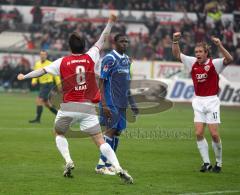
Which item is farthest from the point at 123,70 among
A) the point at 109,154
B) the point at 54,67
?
the point at 109,154

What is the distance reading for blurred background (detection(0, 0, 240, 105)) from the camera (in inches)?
1556

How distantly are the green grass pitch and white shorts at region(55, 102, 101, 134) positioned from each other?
0.91 meters

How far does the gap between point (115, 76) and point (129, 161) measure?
7.45ft

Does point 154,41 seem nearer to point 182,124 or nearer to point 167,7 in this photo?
point 167,7

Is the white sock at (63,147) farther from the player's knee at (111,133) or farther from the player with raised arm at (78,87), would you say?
the player's knee at (111,133)

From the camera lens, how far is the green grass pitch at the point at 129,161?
1119 centimetres

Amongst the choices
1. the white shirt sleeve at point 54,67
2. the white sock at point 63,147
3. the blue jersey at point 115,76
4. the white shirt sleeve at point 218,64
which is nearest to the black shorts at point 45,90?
the blue jersey at point 115,76

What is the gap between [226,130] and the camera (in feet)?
75.7

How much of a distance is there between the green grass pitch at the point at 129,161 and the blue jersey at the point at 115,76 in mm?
1365

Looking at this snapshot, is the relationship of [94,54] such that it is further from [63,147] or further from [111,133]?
[111,133]

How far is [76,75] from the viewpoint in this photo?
38.4ft

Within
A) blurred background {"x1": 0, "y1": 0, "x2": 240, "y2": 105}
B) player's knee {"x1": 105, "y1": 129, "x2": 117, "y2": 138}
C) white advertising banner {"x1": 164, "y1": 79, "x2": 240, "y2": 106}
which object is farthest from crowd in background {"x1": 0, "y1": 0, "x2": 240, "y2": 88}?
player's knee {"x1": 105, "y1": 129, "x2": 117, "y2": 138}

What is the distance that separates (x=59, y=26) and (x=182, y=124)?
2184 cm

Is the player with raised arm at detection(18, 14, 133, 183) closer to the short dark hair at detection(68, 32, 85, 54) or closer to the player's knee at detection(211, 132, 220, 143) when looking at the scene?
the short dark hair at detection(68, 32, 85, 54)
